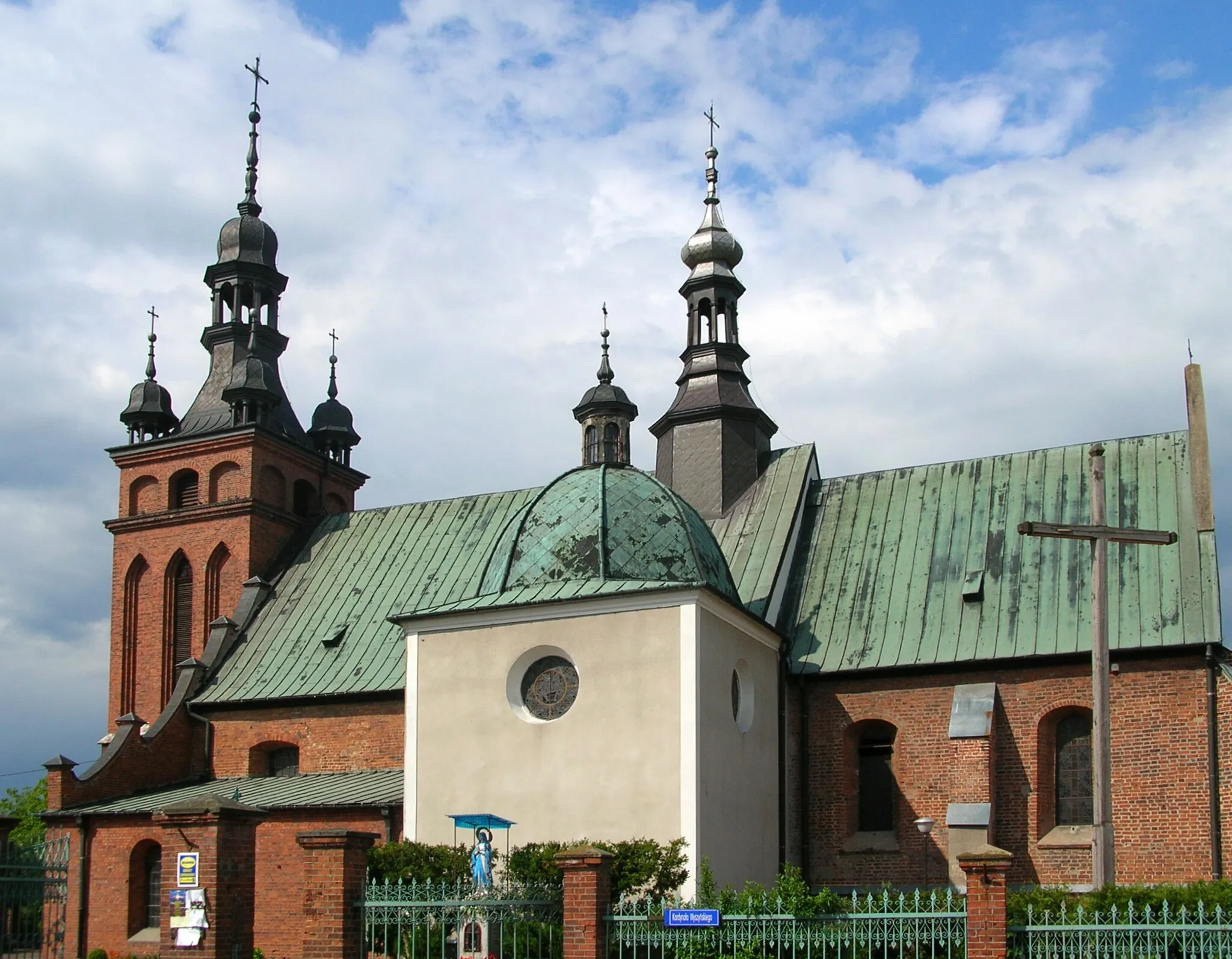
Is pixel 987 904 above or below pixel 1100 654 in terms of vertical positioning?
below

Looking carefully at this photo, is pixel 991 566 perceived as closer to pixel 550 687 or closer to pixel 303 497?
pixel 550 687

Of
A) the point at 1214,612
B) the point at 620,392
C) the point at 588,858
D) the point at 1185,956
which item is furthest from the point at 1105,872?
the point at 620,392

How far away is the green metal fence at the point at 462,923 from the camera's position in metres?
15.3

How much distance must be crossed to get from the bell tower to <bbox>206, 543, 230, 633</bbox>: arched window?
1033 cm

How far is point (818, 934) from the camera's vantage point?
571 inches

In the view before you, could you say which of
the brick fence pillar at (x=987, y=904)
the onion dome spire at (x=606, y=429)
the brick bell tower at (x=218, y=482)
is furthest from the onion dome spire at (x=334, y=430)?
the brick fence pillar at (x=987, y=904)

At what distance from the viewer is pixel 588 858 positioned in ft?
50.1

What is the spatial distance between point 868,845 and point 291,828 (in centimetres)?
1015

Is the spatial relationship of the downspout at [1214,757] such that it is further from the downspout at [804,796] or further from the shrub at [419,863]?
the shrub at [419,863]

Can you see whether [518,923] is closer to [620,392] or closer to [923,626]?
[923,626]

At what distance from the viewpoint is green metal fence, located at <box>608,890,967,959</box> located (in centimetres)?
1414

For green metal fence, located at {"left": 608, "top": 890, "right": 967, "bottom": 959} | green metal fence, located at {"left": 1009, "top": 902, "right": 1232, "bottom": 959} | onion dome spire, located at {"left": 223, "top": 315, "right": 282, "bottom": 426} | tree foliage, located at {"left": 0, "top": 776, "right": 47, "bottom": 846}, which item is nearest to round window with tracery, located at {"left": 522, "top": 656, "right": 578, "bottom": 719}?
green metal fence, located at {"left": 608, "top": 890, "right": 967, "bottom": 959}

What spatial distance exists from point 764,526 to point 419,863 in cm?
1043

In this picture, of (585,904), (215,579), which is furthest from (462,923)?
(215,579)
